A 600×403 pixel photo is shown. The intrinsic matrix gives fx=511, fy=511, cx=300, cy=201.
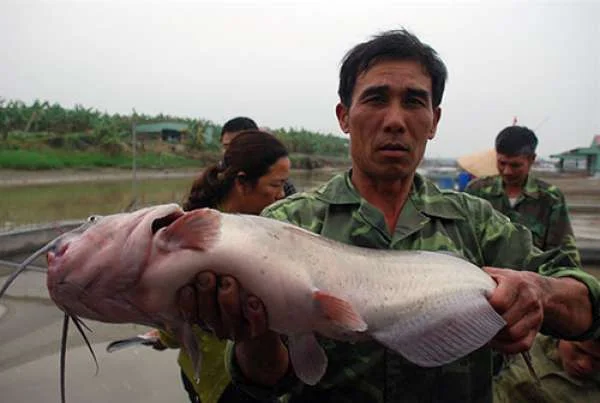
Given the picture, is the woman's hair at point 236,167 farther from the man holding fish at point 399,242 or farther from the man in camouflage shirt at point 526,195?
the man in camouflage shirt at point 526,195

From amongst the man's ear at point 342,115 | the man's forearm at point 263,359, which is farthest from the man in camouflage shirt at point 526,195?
the man's forearm at point 263,359

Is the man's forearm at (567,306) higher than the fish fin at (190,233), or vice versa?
the fish fin at (190,233)

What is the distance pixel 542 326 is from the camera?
173 cm

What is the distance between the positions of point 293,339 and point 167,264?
439mm

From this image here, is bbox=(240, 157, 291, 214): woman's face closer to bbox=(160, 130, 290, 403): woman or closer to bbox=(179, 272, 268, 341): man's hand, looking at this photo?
bbox=(160, 130, 290, 403): woman

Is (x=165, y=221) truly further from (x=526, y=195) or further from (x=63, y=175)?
(x=63, y=175)

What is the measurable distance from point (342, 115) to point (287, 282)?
0.90m

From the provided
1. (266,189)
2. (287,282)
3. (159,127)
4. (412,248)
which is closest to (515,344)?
(412,248)

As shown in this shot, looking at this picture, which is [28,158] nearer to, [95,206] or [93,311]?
[95,206]

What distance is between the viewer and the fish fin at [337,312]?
1.48 m

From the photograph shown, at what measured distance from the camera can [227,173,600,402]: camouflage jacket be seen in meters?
1.66

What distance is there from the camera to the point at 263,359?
1632 millimetres

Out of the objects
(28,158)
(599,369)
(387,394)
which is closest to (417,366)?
(387,394)

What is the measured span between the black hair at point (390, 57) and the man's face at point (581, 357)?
114 cm
